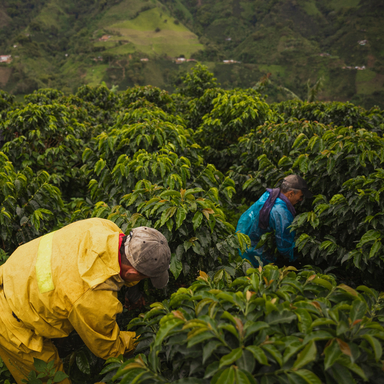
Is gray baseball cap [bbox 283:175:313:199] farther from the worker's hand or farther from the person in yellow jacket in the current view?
the worker's hand

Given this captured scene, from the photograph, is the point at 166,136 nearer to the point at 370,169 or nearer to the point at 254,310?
the point at 370,169

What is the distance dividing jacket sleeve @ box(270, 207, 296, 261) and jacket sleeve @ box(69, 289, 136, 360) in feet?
7.41

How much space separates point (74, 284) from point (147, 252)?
0.58 meters

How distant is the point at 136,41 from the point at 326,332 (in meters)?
102

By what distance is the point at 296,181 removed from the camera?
3.64 metres

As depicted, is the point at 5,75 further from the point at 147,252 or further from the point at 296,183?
the point at 147,252

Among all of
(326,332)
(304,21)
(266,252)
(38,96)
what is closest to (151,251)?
(326,332)

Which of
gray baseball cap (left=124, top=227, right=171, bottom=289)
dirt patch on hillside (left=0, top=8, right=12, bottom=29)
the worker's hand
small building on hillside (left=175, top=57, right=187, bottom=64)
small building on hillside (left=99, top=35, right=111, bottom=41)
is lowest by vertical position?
small building on hillside (left=175, top=57, right=187, bottom=64)

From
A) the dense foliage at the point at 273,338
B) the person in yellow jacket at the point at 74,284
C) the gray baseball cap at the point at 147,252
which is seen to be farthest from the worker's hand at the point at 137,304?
the dense foliage at the point at 273,338

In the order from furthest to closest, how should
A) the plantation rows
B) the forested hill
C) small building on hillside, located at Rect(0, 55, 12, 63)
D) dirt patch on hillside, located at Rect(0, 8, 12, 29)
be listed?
1. dirt patch on hillside, located at Rect(0, 8, 12, 29)
2. small building on hillside, located at Rect(0, 55, 12, 63)
3. the forested hill
4. the plantation rows

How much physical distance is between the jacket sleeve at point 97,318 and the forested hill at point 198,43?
2273 inches

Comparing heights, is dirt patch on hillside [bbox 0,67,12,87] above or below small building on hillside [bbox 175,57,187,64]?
below

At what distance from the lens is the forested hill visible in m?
66.2

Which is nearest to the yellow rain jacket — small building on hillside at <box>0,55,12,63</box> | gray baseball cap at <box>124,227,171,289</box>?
gray baseball cap at <box>124,227,171,289</box>
